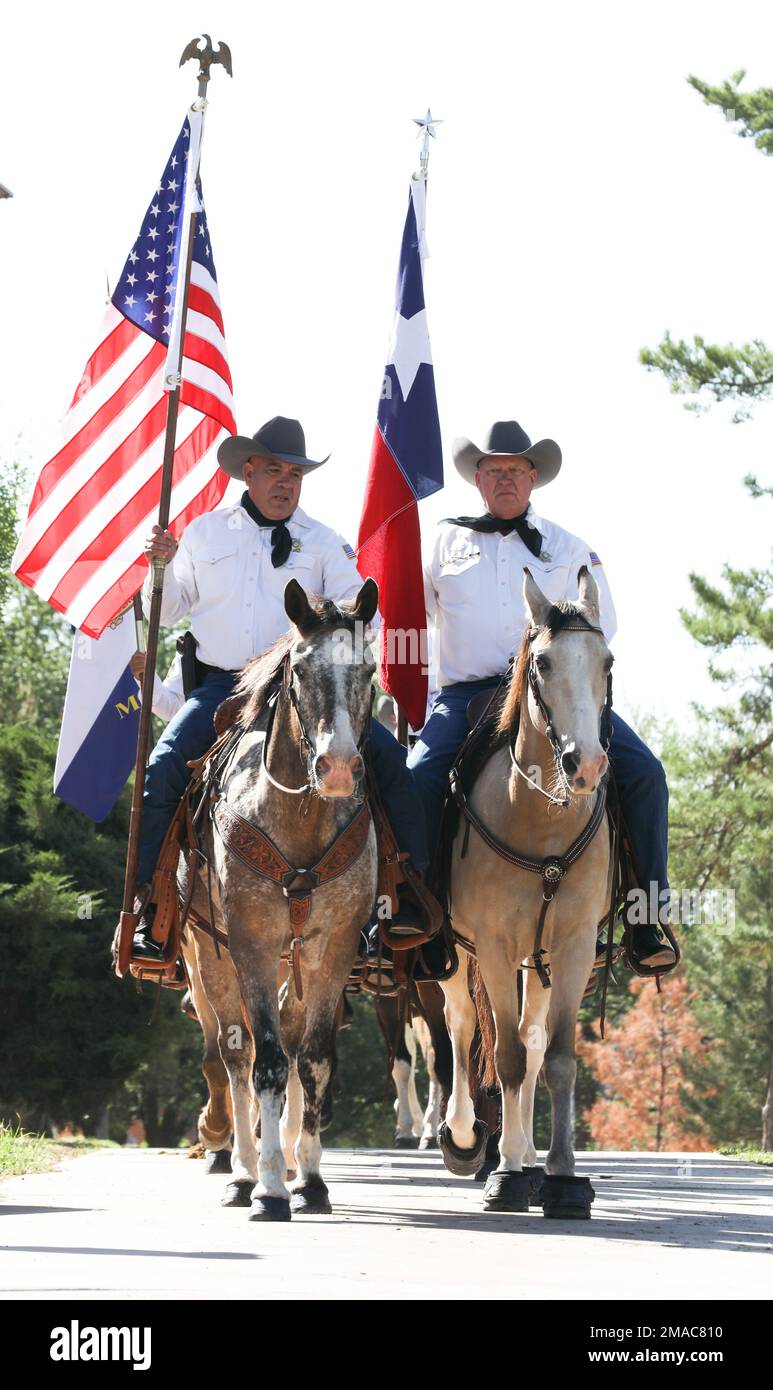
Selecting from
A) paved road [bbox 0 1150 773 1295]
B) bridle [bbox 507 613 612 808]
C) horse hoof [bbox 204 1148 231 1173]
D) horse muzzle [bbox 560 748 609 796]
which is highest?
bridle [bbox 507 613 612 808]

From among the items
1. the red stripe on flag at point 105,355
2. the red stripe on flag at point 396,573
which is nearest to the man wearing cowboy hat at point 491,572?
the red stripe on flag at point 396,573

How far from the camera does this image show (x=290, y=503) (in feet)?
37.5

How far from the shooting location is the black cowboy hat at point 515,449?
11828mm

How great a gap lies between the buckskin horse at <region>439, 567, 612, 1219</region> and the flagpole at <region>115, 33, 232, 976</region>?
1.75 m

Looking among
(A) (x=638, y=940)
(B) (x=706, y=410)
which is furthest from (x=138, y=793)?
(B) (x=706, y=410)

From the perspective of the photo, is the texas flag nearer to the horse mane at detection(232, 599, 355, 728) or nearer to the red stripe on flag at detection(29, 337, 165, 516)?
the red stripe on flag at detection(29, 337, 165, 516)

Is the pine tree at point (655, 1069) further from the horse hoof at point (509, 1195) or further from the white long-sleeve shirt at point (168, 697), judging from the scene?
the horse hoof at point (509, 1195)

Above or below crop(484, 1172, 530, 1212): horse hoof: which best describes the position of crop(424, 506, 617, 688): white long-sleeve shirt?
above

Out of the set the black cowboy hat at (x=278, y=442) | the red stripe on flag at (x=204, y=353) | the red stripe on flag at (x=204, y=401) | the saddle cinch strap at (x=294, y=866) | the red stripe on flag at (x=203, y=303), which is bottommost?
the saddle cinch strap at (x=294, y=866)

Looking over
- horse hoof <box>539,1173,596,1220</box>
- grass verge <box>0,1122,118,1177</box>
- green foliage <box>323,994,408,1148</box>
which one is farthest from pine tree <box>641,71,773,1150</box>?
green foliage <box>323,994,408,1148</box>

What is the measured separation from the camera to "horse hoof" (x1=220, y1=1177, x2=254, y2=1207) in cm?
1008

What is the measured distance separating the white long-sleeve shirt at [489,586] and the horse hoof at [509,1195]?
3050 mm

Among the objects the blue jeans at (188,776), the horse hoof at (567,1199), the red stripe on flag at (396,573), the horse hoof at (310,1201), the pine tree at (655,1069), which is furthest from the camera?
the pine tree at (655,1069)

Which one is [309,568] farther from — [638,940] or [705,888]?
[705,888]
